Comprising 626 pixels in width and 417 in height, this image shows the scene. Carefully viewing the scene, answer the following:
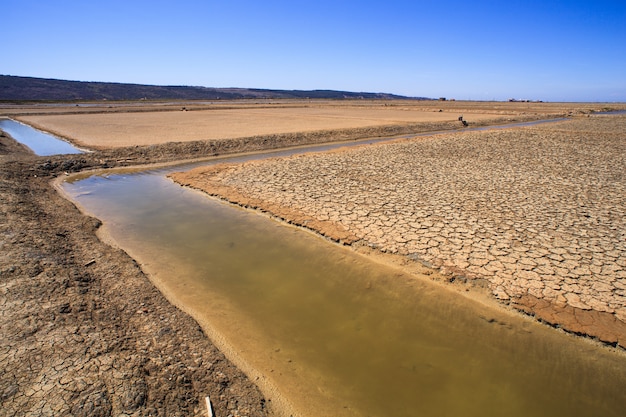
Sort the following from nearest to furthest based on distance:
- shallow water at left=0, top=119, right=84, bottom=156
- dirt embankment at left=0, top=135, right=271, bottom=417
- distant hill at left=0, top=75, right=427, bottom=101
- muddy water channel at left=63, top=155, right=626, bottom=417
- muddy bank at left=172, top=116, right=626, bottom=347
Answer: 1. dirt embankment at left=0, top=135, right=271, bottom=417
2. muddy water channel at left=63, top=155, right=626, bottom=417
3. muddy bank at left=172, top=116, right=626, bottom=347
4. shallow water at left=0, top=119, right=84, bottom=156
5. distant hill at left=0, top=75, right=427, bottom=101

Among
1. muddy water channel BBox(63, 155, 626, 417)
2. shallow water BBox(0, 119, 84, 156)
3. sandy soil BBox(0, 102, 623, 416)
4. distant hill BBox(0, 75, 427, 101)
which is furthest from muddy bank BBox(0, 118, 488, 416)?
distant hill BBox(0, 75, 427, 101)

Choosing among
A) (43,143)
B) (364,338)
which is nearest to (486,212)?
(364,338)

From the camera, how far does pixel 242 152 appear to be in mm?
17234

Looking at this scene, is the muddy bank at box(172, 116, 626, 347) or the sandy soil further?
the muddy bank at box(172, 116, 626, 347)

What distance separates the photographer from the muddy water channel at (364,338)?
10.8 ft

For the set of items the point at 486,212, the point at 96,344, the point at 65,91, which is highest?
the point at 65,91

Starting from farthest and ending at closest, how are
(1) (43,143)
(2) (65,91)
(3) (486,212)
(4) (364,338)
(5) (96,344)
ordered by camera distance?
(2) (65,91), (1) (43,143), (3) (486,212), (4) (364,338), (5) (96,344)

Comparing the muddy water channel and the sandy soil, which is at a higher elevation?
the sandy soil

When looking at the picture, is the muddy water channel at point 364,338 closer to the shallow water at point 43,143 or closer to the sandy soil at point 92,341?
the sandy soil at point 92,341

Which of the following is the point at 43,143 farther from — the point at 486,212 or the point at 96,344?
the point at 486,212

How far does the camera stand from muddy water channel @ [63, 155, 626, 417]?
328 centimetres

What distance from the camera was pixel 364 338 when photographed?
13.4ft

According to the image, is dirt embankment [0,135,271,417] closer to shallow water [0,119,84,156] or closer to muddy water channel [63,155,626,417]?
muddy water channel [63,155,626,417]

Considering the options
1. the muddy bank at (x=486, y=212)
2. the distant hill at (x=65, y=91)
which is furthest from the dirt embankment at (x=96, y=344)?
the distant hill at (x=65, y=91)
